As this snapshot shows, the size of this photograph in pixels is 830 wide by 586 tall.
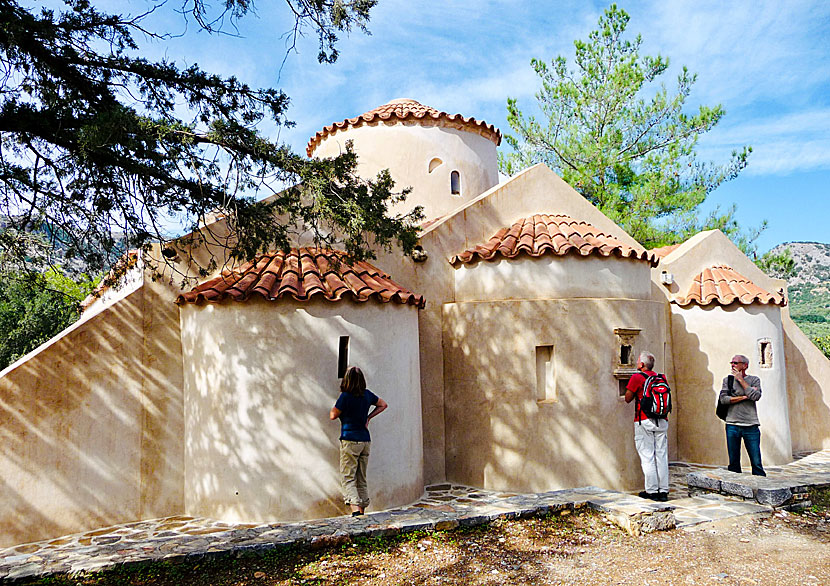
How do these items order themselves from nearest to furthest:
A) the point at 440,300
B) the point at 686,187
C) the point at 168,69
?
the point at 168,69
the point at 440,300
the point at 686,187

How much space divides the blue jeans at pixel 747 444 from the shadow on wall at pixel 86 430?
25.8 feet

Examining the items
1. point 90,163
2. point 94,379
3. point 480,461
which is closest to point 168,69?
point 90,163

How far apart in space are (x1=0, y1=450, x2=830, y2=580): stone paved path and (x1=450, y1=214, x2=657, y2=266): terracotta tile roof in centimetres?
336

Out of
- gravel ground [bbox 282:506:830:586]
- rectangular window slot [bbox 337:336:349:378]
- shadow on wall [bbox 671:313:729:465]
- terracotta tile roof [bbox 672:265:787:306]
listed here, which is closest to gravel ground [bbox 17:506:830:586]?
gravel ground [bbox 282:506:830:586]

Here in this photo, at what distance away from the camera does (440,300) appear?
9.66 metres

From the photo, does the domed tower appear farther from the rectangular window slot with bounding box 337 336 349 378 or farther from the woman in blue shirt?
the woman in blue shirt

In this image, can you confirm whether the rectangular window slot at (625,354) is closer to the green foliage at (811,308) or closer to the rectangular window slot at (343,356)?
the rectangular window slot at (343,356)

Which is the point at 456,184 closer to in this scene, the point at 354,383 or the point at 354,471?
the point at 354,383

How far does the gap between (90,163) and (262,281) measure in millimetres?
2424

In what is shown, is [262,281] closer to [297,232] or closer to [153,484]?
[297,232]

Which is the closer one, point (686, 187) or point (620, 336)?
point (620, 336)

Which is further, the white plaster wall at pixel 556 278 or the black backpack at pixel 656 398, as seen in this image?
the white plaster wall at pixel 556 278

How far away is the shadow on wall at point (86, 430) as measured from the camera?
7129 millimetres

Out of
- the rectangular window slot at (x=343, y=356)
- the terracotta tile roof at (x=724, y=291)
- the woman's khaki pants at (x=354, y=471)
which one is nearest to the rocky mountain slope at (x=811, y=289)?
the terracotta tile roof at (x=724, y=291)
